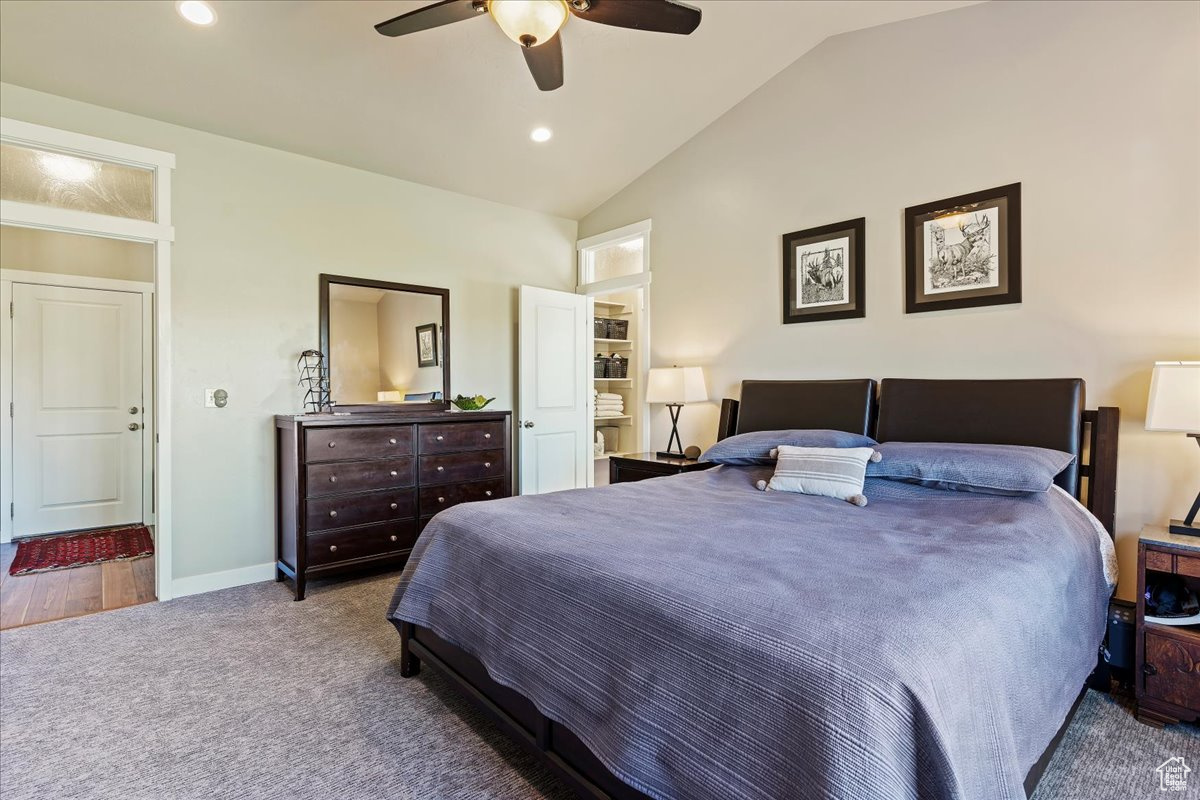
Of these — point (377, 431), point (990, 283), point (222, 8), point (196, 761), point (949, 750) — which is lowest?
point (196, 761)

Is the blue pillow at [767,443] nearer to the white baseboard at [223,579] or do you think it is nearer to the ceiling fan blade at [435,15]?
the ceiling fan blade at [435,15]

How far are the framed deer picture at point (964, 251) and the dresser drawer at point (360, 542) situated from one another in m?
3.31

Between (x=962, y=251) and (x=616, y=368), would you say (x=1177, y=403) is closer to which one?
(x=962, y=251)

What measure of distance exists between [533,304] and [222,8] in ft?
8.28

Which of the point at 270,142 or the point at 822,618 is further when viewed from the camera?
the point at 270,142

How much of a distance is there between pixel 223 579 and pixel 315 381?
1.32 m

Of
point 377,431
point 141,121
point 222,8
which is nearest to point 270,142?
point 141,121

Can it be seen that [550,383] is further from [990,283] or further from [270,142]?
[990,283]

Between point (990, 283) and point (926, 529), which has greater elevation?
point (990, 283)

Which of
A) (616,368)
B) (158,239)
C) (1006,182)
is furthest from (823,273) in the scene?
(158,239)

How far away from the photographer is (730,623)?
1220 mm

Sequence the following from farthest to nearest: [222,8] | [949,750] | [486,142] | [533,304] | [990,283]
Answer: [533,304], [486,142], [990,283], [222,8], [949,750]

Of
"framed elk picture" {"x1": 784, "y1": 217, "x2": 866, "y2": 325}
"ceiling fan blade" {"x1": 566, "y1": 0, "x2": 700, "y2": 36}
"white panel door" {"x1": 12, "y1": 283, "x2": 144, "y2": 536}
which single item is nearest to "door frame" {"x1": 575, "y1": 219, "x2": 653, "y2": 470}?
"framed elk picture" {"x1": 784, "y1": 217, "x2": 866, "y2": 325}

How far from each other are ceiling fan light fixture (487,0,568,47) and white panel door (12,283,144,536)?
4644 millimetres
